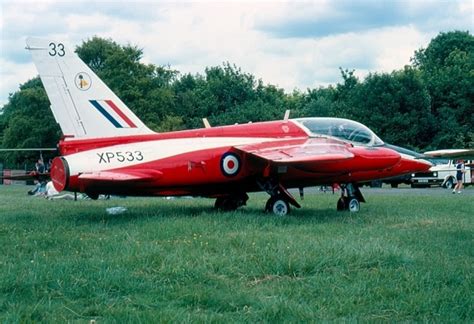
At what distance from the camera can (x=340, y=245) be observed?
28.9 feet

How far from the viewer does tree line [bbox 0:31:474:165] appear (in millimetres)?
53031

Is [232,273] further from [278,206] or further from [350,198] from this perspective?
[350,198]

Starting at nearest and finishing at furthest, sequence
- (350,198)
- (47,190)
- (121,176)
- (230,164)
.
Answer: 1. (121,176)
2. (230,164)
3. (350,198)
4. (47,190)

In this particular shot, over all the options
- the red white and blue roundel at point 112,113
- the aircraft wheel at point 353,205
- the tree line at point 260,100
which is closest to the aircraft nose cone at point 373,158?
the aircraft wheel at point 353,205

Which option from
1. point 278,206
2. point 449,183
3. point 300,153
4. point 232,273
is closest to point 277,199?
point 278,206

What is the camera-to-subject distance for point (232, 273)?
7.53 m

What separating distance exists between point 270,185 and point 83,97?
183 inches

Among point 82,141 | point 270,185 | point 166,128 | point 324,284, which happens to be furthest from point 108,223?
point 166,128

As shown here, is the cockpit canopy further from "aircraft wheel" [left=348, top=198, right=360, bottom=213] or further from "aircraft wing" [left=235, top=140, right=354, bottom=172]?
"aircraft wheel" [left=348, top=198, right=360, bottom=213]

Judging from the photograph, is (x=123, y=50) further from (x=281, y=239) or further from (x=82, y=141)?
(x=281, y=239)

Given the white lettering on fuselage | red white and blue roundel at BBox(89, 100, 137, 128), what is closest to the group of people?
the white lettering on fuselage

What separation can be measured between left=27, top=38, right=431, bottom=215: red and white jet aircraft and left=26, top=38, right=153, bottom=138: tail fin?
0.02 meters

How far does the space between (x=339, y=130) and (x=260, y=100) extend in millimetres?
46920

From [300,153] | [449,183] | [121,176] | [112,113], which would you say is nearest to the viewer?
[121,176]
